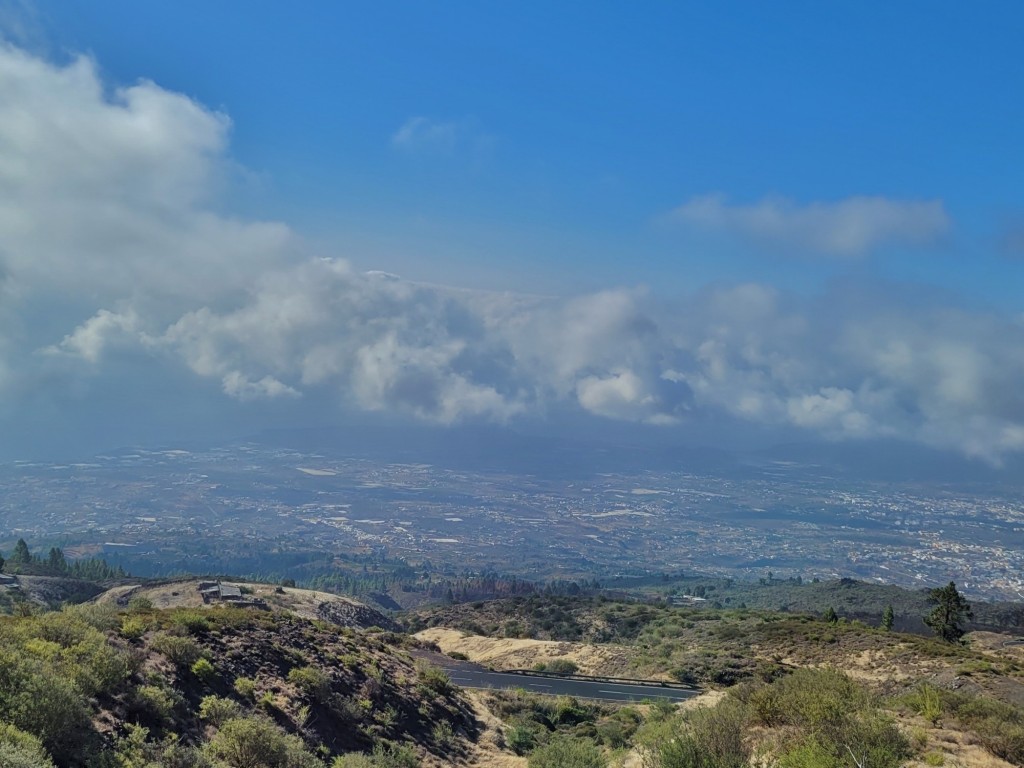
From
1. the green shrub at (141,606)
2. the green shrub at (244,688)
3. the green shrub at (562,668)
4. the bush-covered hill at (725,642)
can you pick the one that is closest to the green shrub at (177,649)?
the green shrub at (244,688)

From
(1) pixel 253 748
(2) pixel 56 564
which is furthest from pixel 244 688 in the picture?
(2) pixel 56 564

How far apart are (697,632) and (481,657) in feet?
57.7

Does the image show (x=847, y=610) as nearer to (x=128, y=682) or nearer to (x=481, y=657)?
(x=481, y=657)

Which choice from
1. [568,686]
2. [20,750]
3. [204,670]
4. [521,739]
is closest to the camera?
[20,750]

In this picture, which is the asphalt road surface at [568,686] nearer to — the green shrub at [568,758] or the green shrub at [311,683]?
the green shrub at [311,683]

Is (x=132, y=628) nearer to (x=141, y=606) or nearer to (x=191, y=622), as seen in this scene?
(x=191, y=622)

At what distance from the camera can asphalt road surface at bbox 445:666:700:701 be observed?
3397 cm

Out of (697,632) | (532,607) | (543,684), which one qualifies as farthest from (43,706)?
(532,607)

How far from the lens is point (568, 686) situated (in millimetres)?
36438

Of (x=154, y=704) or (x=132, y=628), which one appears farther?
(x=132, y=628)

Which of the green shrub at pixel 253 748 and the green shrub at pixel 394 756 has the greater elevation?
the green shrub at pixel 253 748

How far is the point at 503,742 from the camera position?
25094 mm

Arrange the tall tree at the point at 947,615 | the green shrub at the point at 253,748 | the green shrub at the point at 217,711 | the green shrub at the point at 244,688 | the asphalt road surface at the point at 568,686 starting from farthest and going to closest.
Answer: the tall tree at the point at 947,615 < the asphalt road surface at the point at 568,686 < the green shrub at the point at 244,688 < the green shrub at the point at 217,711 < the green shrub at the point at 253,748

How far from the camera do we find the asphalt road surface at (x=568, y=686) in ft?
111
